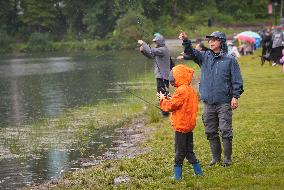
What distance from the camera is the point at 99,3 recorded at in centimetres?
8000

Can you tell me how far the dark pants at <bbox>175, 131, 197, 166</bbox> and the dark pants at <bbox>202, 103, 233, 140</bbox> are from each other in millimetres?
606

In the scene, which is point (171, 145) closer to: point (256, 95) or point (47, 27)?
point (256, 95)

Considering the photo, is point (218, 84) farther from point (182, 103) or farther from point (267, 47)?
point (267, 47)

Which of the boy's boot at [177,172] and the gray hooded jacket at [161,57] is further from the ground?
the gray hooded jacket at [161,57]

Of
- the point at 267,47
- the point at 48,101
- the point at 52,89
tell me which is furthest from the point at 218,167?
the point at 52,89

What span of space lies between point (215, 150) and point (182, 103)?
1357 millimetres

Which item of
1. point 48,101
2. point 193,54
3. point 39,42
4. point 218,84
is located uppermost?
point 193,54

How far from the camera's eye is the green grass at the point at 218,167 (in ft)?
29.7

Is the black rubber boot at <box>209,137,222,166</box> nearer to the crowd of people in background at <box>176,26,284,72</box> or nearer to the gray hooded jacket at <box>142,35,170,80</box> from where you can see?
the crowd of people in background at <box>176,26,284,72</box>

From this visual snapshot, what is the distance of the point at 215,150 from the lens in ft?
33.4

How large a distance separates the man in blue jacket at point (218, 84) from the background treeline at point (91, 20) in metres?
62.3

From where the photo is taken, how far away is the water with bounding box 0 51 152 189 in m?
13.7

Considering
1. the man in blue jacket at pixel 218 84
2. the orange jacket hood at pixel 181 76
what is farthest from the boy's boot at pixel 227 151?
the orange jacket hood at pixel 181 76

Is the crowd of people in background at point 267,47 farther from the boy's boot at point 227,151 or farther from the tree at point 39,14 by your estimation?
the tree at point 39,14
